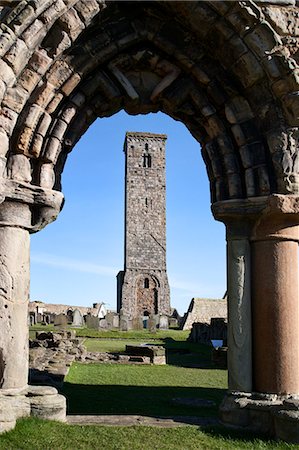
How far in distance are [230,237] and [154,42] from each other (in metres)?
2.49

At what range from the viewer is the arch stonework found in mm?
5602

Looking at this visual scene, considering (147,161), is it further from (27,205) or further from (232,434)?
(232,434)

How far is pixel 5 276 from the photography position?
556cm

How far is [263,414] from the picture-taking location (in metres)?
5.79

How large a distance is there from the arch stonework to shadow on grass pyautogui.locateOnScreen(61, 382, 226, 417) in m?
1.60

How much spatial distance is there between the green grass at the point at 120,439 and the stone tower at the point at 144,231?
33660mm

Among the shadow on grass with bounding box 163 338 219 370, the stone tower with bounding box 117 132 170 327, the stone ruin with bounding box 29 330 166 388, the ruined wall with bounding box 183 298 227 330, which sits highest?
the stone tower with bounding box 117 132 170 327

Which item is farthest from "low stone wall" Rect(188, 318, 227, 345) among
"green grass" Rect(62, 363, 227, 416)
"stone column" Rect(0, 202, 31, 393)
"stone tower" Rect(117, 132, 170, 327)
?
"stone tower" Rect(117, 132, 170, 327)

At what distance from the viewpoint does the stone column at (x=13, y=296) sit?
548 cm

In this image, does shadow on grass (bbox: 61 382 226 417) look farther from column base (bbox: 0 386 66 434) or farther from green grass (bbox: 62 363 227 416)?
column base (bbox: 0 386 66 434)

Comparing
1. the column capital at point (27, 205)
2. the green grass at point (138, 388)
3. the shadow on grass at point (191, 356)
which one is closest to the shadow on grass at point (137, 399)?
the green grass at point (138, 388)

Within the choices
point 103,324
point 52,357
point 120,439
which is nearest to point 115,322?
point 103,324

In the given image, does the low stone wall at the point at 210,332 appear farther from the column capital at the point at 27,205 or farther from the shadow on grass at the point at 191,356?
the column capital at the point at 27,205

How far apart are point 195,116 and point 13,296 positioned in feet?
10.2
